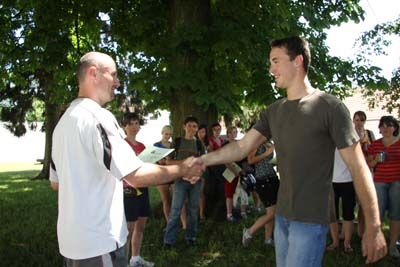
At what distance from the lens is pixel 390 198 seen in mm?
6484

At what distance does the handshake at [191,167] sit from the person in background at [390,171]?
3.66 metres

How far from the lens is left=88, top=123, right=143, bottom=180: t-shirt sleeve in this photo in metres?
2.62

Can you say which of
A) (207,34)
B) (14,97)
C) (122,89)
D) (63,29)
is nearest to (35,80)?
(14,97)

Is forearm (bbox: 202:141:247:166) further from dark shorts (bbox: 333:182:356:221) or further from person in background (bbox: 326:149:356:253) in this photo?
dark shorts (bbox: 333:182:356:221)

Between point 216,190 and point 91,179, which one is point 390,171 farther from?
point 91,179

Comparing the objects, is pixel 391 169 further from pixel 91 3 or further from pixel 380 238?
pixel 91 3

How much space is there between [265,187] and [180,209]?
52.5 inches

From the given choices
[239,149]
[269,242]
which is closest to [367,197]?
[239,149]

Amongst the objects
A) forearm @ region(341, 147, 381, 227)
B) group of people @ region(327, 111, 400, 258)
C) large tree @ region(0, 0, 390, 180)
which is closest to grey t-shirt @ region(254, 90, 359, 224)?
forearm @ region(341, 147, 381, 227)

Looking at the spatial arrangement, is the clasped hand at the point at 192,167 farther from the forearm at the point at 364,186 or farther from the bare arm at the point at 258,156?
the bare arm at the point at 258,156

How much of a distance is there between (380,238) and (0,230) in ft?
23.5

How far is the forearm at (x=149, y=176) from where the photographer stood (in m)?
2.74

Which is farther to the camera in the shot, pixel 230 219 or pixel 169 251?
pixel 230 219

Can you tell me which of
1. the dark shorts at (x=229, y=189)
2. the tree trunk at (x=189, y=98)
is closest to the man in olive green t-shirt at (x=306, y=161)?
the tree trunk at (x=189, y=98)
